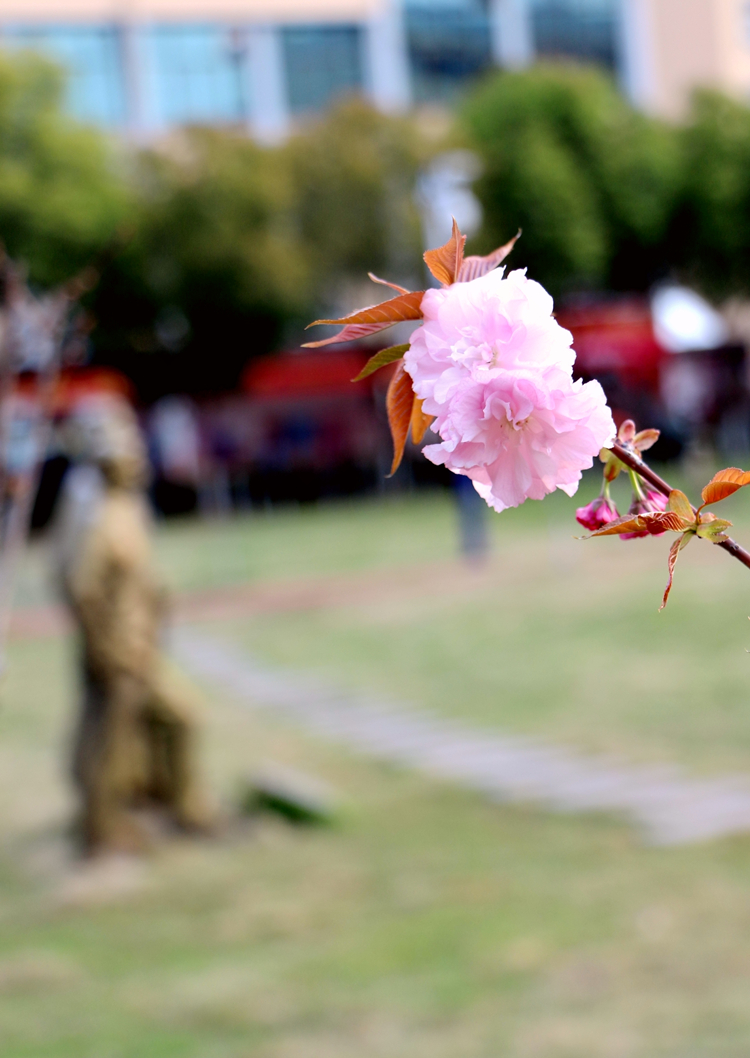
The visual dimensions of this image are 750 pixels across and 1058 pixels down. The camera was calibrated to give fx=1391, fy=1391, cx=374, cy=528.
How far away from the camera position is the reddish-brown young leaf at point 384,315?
3.06ft

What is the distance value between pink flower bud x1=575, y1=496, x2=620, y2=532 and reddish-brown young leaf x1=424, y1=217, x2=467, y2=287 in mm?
202

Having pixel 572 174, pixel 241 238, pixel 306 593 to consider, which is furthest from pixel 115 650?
pixel 572 174

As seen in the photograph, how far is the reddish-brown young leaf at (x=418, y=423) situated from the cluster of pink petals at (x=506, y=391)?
11 cm

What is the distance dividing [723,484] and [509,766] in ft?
20.7

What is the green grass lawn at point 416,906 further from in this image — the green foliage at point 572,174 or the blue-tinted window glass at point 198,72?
the blue-tinted window glass at point 198,72

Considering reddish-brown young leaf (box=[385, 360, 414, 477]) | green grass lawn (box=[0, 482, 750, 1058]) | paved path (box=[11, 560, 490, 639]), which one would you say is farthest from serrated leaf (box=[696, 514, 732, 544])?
paved path (box=[11, 560, 490, 639])

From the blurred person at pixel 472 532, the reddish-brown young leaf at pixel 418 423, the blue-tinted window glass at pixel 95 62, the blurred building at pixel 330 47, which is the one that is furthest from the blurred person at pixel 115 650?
the blue-tinted window glass at pixel 95 62

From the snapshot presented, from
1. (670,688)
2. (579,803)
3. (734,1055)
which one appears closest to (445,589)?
(670,688)

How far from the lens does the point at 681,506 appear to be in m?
0.93

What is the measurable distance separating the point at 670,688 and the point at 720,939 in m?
4.00

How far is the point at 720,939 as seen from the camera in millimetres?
4582

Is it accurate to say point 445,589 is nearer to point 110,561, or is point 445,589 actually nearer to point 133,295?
point 110,561

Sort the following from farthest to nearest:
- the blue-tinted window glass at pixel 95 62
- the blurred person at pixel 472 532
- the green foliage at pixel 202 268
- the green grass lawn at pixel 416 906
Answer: the blue-tinted window glass at pixel 95 62, the green foliage at pixel 202 268, the blurred person at pixel 472 532, the green grass lawn at pixel 416 906

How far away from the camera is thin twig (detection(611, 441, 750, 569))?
91 cm
